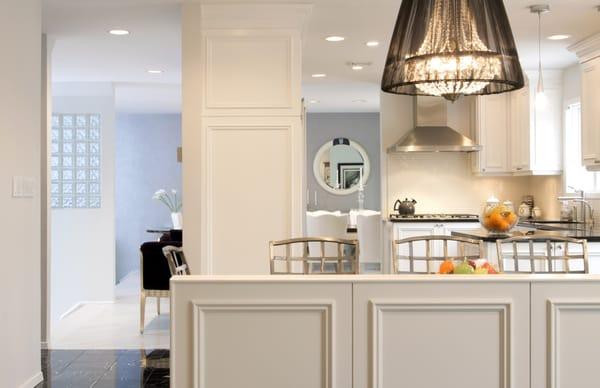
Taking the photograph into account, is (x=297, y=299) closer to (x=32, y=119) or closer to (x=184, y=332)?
(x=184, y=332)

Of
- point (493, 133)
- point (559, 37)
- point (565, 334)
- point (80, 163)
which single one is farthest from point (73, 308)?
point (565, 334)

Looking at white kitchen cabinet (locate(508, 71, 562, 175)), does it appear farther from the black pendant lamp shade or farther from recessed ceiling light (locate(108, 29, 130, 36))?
the black pendant lamp shade

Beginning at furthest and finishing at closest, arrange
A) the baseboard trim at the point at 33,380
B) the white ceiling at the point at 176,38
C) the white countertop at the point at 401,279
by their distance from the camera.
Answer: the white ceiling at the point at 176,38
the baseboard trim at the point at 33,380
the white countertop at the point at 401,279

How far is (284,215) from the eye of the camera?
5.00 metres

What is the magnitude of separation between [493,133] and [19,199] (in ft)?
17.7

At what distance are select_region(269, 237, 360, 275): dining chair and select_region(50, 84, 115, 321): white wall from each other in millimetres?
2704

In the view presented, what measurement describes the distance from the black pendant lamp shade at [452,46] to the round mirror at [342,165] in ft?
31.3

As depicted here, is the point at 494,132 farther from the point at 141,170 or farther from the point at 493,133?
the point at 141,170

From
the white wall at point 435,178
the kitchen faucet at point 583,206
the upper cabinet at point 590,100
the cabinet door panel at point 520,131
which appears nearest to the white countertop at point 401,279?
the upper cabinet at point 590,100

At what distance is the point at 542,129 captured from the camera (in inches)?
294

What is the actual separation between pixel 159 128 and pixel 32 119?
814cm

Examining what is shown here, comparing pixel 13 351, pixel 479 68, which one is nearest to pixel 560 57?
pixel 479 68

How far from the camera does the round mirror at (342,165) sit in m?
12.4

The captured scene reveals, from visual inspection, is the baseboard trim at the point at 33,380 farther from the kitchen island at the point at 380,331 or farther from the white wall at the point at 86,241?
the white wall at the point at 86,241
